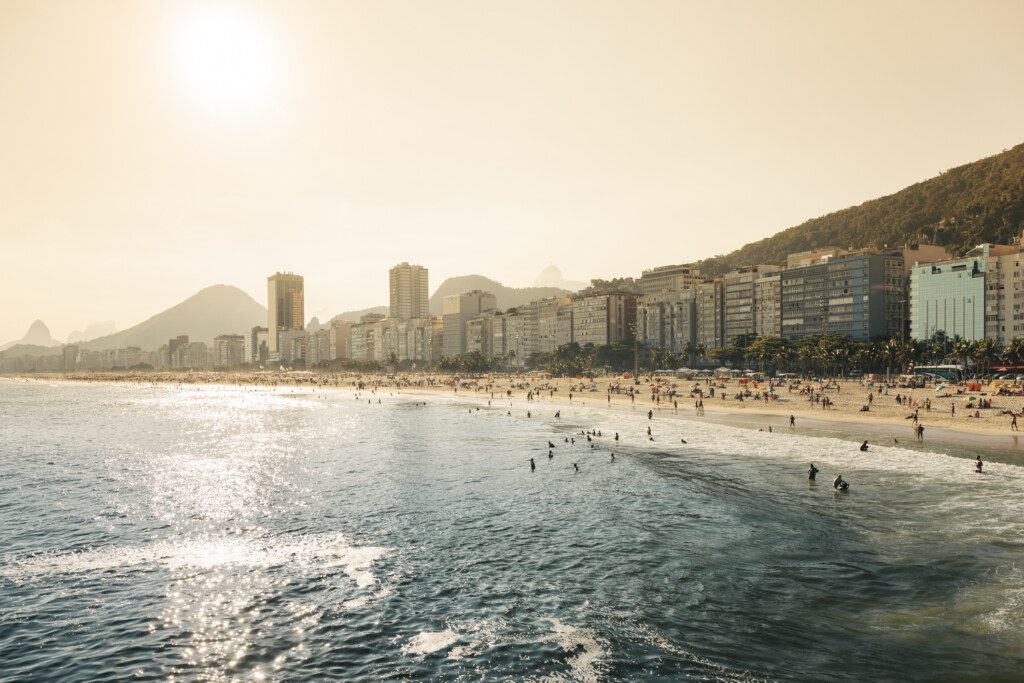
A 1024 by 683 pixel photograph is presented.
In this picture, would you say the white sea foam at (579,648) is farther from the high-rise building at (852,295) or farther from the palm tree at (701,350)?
the palm tree at (701,350)

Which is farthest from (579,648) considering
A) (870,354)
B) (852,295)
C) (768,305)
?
(768,305)

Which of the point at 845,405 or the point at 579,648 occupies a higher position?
the point at 845,405

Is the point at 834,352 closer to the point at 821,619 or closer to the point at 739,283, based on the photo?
the point at 739,283

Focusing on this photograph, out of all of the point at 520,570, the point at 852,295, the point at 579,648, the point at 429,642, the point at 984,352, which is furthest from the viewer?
the point at 852,295

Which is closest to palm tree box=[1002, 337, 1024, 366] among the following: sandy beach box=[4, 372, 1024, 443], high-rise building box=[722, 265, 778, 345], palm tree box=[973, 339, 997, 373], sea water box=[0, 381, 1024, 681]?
palm tree box=[973, 339, 997, 373]

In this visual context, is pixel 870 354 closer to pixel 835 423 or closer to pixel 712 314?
pixel 835 423

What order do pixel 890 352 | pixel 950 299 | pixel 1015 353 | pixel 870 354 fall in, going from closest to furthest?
pixel 1015 353 → pixel 890 352 → pixel 870 354 → pixel 950 299

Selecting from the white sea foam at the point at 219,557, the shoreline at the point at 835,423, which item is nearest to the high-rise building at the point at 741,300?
the shoreline at the point at 835,423

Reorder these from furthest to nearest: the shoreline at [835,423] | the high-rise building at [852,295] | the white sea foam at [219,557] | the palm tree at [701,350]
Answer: the palm tree at [701,350]
the high-rise building at [852,295]
the shoreline at [835,423]
the white sea foam at [219,557]
